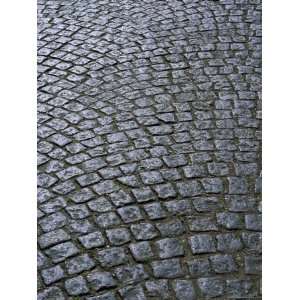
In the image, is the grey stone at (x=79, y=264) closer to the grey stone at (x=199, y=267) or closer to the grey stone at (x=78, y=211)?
the grey stone at (x=78, y=211)

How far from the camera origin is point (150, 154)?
450 cm

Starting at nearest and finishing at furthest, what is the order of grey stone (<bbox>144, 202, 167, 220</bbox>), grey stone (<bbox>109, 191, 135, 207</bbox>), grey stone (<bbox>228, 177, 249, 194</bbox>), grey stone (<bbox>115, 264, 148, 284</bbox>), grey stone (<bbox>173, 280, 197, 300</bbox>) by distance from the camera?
grey stone (<bbox>173, 280, 197, 300</bbox>)
grey stone (<bbox>115, 264, 148, 284</bbox>)
grey stone (<bbox>144, 202, 167, 220</bbox>)
grey stone (<bbox>109, 191, 135, 207</bbox>)
grey stone (<bbox>228, 177, 249, 194</bbox>)

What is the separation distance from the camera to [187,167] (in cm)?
434

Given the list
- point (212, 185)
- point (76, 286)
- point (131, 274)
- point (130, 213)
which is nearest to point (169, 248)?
point (131, 274)

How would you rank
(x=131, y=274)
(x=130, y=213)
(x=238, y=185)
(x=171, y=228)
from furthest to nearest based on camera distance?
(x=238, y=185) → (x=130, y=213) → (x=171, y=228) → (x=131, y=274)

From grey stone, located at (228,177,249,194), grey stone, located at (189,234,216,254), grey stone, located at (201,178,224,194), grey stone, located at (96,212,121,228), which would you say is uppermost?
grey stone, located at (96,212,121,228)

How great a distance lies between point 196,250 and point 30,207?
175 cm

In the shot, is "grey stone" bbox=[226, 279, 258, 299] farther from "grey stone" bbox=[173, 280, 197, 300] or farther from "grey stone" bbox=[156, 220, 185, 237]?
"grey stone" bbox=[156, 220, 185, 237]

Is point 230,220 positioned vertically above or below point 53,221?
below

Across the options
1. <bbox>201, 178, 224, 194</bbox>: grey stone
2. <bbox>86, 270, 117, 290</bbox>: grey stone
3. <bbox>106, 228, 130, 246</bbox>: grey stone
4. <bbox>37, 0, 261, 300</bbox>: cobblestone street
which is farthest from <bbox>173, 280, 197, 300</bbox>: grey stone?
<bbox>201, 178, 224, 194</bbox>: grey stone

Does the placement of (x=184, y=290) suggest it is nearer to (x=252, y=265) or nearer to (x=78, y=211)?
(x=252, y=265)

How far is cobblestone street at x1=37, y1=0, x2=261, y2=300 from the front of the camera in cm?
343

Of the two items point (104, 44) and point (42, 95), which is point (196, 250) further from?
point (104, 44)
